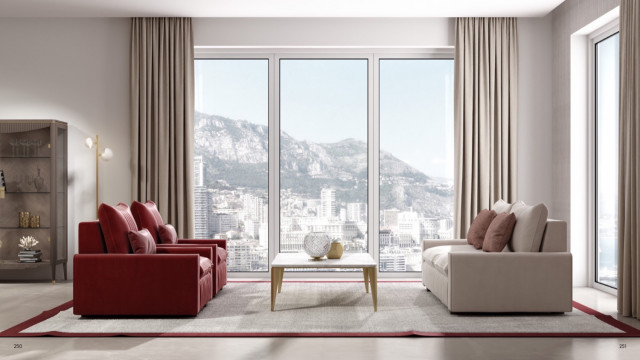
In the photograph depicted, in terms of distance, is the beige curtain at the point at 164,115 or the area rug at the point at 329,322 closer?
the area rug at the point at 329,322

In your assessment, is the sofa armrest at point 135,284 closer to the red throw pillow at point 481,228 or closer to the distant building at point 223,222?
the distant building at point 223,222

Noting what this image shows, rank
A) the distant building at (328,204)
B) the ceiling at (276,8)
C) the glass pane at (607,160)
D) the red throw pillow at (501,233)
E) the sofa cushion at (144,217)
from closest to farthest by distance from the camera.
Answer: the red throw pillow at (501,233)
the sofa cushion at (144,217)
the glass pane at (607,160)
the ceiling at (276,8)
the distant building at (328,204)

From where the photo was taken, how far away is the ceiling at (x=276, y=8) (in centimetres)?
615

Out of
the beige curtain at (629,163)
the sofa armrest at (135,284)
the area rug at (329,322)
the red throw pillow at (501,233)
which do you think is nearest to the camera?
the area rug at (329,322)

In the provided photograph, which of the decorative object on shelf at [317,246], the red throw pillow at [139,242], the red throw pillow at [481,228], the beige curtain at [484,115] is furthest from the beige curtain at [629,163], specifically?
the red throw pillow at [139,242]

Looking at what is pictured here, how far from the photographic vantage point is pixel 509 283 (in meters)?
4.72

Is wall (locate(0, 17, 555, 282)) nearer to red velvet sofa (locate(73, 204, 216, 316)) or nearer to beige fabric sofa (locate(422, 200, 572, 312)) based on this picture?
beige fabric sofa (locate(422, 200, 572, 312))

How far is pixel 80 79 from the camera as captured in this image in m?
6.75

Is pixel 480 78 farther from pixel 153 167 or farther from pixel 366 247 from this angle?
pixel 153 167

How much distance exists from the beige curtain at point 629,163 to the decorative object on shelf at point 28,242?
18.7 ft

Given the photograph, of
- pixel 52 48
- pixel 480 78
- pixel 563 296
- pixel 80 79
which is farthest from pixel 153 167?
pixel 563 296

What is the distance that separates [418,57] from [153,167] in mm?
3249

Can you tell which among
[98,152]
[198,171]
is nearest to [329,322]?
[198,171]

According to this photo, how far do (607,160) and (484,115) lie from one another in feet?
4.44
